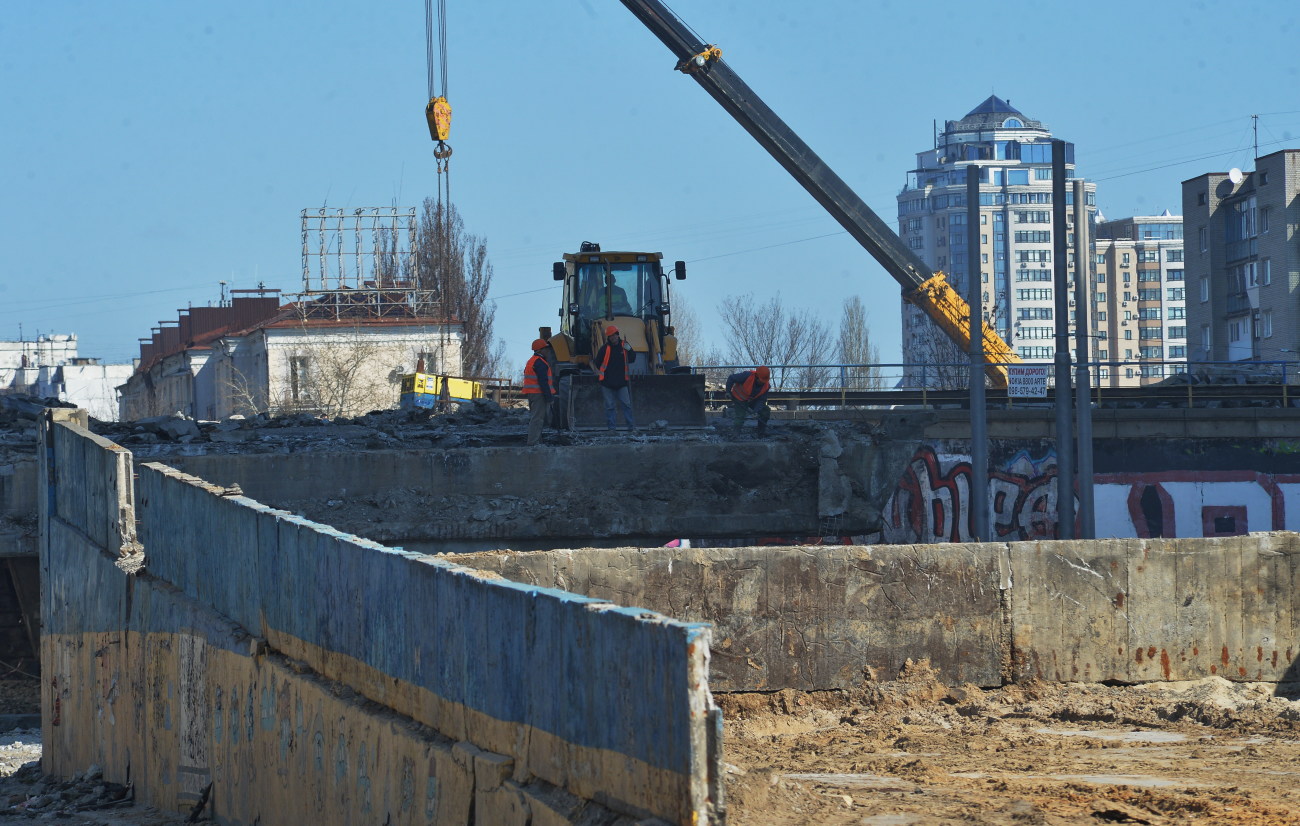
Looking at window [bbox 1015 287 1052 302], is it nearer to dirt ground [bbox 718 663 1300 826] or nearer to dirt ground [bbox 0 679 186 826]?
dirt ground [bbox 0 679 186 826]

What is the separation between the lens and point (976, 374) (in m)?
18.8

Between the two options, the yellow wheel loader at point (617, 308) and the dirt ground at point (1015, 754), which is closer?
the dirt ground at point (1015, 754)

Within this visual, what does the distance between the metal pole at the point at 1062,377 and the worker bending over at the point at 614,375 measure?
5.55 m

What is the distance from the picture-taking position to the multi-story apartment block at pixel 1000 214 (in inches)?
6399

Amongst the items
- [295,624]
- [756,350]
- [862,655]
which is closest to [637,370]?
[862,655]

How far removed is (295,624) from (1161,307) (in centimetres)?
16313

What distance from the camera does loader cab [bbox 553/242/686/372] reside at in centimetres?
2278

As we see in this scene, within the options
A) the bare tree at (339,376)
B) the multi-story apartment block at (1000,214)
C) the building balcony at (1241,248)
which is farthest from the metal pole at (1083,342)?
the multi-story apartment block at (1000,214)

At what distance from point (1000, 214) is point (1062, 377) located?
501ft

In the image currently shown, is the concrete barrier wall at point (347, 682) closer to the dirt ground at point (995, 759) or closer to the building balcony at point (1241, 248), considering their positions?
the dirt ground at point (995, 759)

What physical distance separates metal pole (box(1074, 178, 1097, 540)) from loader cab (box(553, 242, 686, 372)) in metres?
6.51

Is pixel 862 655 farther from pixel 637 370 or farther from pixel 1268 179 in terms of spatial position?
pixel 1268 179

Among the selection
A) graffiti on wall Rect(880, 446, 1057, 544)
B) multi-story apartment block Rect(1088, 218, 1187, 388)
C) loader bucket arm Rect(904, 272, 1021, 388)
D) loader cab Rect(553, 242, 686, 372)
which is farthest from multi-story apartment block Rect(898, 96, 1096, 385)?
loader cab Rect(553, 242, 686, 372)

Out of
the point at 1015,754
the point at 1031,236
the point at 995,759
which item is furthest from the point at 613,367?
the point at 1031,236
